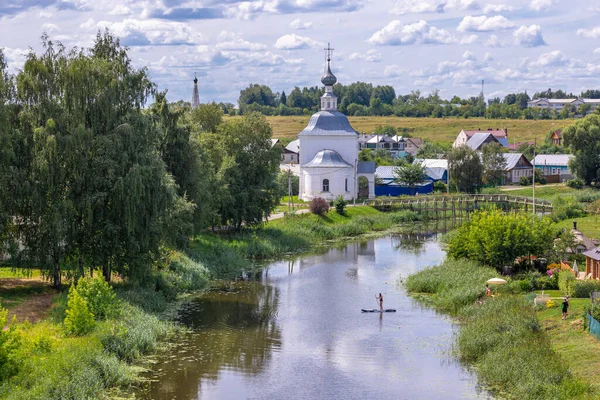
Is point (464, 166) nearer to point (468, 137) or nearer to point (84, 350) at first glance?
point (468, 137)

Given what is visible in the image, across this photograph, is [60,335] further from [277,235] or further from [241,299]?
[277,235]

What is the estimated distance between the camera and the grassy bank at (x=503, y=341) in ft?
66.2

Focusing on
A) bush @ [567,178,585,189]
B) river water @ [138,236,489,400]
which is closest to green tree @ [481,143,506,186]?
bush @ [567,178,585,189]

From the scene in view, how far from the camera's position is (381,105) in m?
159

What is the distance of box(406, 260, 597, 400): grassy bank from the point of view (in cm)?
2019

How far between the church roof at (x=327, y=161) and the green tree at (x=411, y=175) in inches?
317

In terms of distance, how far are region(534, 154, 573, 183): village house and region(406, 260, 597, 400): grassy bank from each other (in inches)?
2137

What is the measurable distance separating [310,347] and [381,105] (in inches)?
5367

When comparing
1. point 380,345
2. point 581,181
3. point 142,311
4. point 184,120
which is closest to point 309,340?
point 380,345

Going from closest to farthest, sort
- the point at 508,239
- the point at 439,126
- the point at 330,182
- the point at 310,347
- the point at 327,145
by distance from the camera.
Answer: the point at 310,347, the point at 508,239, the point at 330,182, the point at 327,145, the point at 439,126

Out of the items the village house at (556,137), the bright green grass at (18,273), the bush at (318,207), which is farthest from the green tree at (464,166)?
the bright green grass at (18,273)

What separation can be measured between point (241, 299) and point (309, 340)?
287 inches

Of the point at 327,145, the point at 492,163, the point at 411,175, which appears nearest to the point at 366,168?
the point at 327,145

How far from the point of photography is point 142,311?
2800 centimetres
